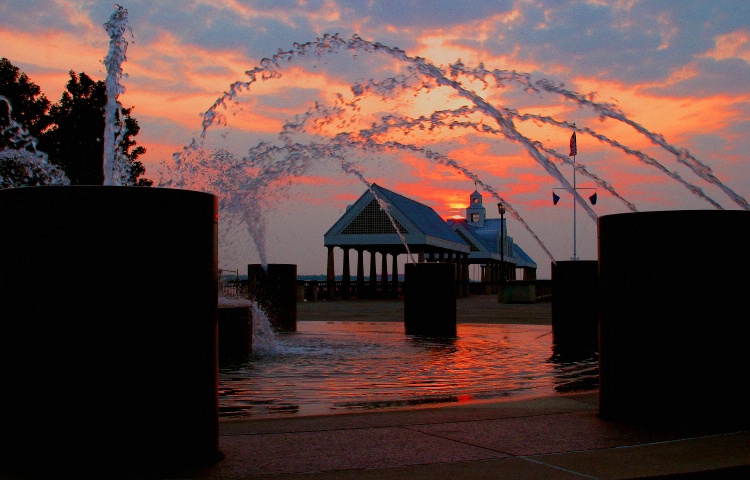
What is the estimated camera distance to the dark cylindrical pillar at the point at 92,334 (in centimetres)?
390

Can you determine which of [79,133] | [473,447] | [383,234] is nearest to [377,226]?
[383,234]

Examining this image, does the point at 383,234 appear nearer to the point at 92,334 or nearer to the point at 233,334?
the point at 233,334

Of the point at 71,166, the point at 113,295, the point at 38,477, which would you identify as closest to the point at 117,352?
the point at 113,295

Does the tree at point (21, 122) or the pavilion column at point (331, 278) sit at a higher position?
the tree at point (21, 122)

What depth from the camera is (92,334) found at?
3916mm

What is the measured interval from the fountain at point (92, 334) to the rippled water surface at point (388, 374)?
6.84 ft

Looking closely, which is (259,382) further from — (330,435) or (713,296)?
(713,296)

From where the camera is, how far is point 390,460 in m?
4.19

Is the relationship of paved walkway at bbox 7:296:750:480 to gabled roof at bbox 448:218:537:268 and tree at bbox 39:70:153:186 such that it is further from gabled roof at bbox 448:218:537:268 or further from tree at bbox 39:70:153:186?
gabled roof at bbox 448:218:537:268

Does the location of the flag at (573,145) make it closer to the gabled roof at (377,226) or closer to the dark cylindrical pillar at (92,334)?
the gabled roof at (377,226)

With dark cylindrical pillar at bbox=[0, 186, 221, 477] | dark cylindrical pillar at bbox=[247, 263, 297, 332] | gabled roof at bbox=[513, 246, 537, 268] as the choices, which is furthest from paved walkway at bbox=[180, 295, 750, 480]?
gabled roof at bbox=[513, 246, 537, 268]

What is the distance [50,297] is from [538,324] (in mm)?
14173

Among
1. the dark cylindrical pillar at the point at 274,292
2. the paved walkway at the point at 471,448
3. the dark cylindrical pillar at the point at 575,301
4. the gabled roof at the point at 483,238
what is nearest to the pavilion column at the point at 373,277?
the gabled roof at the point at 483,238

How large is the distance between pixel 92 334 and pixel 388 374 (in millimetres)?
4813
